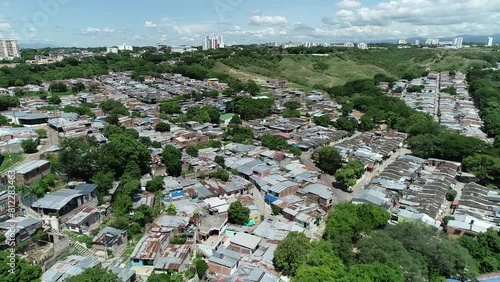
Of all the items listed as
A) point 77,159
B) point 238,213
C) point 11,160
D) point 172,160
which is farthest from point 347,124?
point 11,160

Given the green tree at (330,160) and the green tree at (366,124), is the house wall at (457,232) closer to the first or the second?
the green tree at (330,160)

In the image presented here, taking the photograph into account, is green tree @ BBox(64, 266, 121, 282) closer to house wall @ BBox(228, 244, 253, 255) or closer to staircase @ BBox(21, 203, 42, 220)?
house wall @ BBox(228, 244, 253, 255)

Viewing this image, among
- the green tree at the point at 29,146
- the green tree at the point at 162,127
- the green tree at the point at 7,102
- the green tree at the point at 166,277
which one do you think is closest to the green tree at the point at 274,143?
the green tree at the point at 162,127

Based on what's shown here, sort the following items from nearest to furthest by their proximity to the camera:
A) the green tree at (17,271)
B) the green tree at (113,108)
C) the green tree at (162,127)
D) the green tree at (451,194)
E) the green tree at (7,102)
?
the green tree at (17,271)
the green tree at (451,194)
the green tree at (162,127)
the green tree at (7,102)
the green tree at (113,108)

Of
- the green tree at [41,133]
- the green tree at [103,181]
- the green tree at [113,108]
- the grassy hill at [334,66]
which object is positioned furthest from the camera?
the grassy hill at [334,66]

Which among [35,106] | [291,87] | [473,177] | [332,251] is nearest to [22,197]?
[332,251]

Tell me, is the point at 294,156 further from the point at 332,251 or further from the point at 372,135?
the point at 332,251
